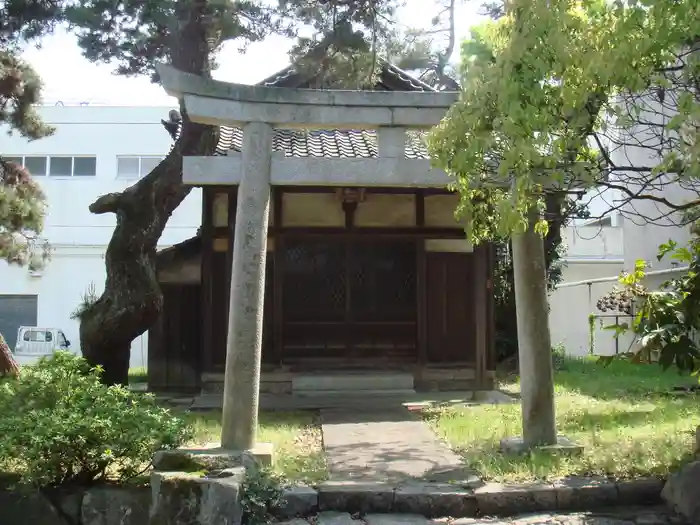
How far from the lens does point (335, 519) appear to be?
5.39 m

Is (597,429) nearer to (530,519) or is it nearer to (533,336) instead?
(533,336)

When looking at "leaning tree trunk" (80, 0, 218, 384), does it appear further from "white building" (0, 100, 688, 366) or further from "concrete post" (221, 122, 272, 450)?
"white building" (0, 100, 688, 366)

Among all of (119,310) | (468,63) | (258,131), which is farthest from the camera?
(119,310)

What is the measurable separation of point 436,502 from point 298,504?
1.07 meters

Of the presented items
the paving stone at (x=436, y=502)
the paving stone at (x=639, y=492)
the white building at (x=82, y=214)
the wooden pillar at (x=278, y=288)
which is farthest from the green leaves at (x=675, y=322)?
the white building at (x=82, y=214)

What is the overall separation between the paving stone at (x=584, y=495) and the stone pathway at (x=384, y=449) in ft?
2.56

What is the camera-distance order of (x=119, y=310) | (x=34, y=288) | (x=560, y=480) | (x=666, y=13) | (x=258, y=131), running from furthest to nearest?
(x=34, y=288)
(x=119, y=310)
(x=258, y=131)
(x=560, y=480)
(x=666, y=13)

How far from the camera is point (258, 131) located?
6652 millimetres

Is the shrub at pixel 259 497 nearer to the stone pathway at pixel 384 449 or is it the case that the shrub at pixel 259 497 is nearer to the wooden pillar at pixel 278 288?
the stone pathway at pixel 384 449

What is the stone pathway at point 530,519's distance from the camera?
17.5ft

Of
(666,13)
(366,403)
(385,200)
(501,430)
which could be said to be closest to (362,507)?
(501,430)

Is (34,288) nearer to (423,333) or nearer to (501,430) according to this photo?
(423,333)

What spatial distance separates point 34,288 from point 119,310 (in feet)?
56.3

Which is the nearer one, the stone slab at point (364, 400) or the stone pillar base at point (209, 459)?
the stone pillar base at point (209, 459)
